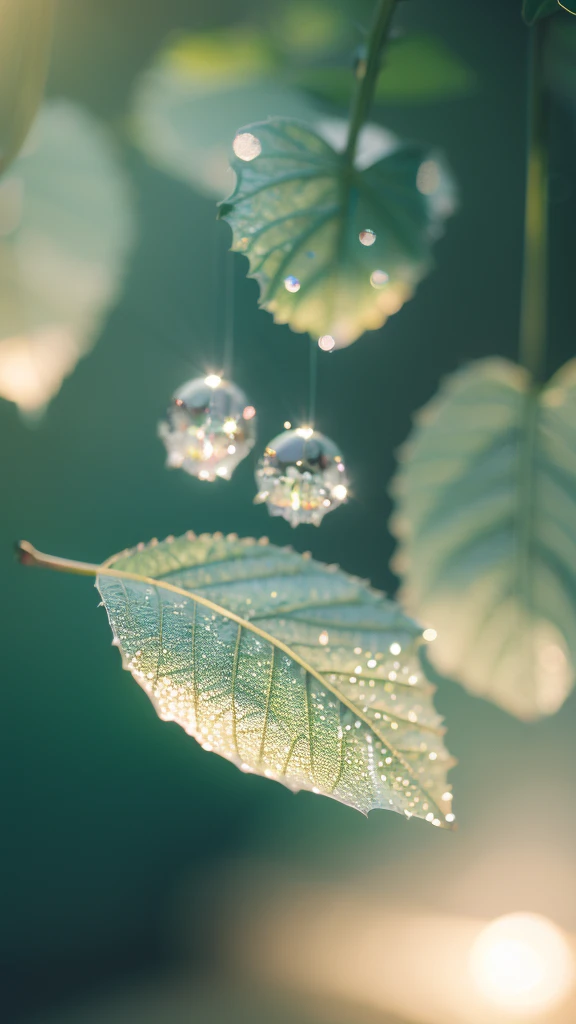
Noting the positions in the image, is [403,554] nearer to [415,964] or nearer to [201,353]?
[201,353]

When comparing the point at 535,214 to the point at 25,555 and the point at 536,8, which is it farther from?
the point at 25,555

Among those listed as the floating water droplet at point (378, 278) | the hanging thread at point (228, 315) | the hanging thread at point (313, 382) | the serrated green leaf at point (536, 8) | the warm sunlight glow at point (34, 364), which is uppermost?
the serrated green leaf at point (536, 8)

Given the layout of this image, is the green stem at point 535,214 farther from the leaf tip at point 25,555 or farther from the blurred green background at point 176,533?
the leaf tip at point 25,555

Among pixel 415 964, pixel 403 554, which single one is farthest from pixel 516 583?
pixel 415 964

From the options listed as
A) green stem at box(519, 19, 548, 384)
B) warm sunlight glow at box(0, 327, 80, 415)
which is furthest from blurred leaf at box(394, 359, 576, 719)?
warm sunlight glow at box(0, 327, 80, 415)

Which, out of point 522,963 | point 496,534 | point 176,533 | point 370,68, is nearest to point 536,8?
point 370,68

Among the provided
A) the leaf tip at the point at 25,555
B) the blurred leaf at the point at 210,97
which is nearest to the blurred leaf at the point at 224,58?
the blurred leaf at the point at 210,97
